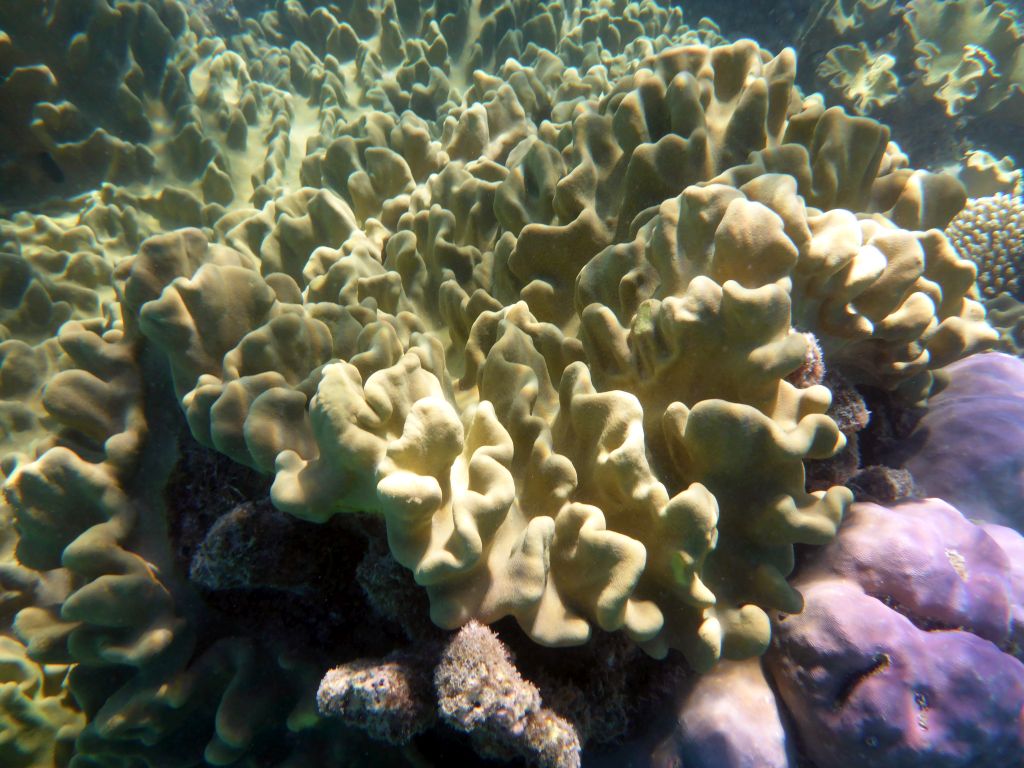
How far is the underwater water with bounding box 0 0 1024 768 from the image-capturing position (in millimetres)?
1930

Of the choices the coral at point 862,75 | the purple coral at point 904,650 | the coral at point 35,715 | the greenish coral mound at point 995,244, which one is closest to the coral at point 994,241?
the greenish coral mound at point 995,244

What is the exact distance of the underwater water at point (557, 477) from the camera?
6.33 feet

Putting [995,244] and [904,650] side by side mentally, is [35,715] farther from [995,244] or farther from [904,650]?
[995,244]

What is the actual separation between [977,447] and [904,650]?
162 cm

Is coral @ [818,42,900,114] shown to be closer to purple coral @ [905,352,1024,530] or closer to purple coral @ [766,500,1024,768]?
purple coral @ [905,352,1024,530]

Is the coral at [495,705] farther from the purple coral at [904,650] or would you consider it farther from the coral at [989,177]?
the coral at [989,177]

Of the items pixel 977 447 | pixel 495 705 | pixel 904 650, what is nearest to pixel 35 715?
pixel 495 705

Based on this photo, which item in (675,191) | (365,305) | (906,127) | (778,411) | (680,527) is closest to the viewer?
(680,527)

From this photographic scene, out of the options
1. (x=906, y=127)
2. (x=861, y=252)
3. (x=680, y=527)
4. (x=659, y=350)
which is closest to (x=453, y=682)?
(x=680, y=527)

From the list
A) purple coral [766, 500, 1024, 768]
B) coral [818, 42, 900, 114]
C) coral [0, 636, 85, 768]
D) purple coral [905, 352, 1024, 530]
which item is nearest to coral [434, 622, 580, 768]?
purple coral [766, 500, 1024, 768]

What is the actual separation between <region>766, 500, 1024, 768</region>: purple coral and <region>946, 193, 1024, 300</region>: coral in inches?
178

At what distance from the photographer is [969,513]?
10.1 ft

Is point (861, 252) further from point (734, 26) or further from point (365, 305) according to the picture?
point (734, 26)

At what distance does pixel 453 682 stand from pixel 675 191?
2430 millimetres
